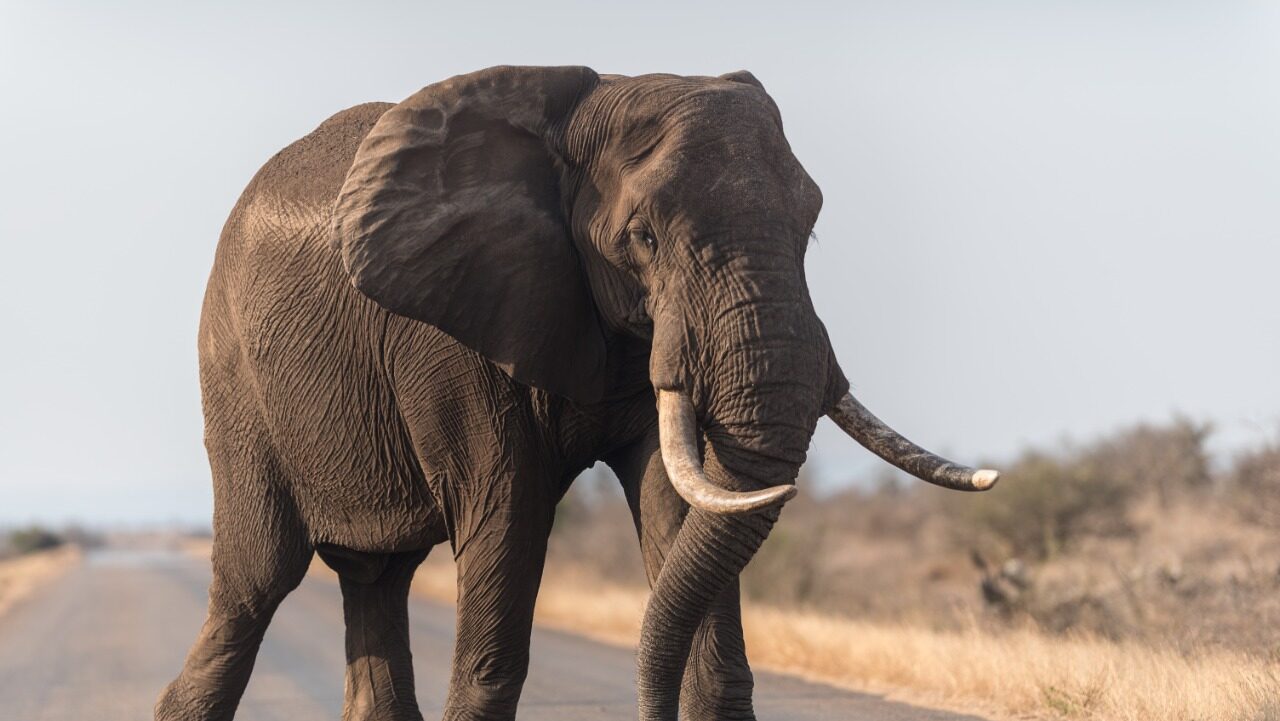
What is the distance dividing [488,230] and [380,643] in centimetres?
279

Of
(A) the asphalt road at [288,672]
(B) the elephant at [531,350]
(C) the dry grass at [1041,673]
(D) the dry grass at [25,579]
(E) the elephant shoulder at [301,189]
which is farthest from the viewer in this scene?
(D) the dry grass at [25,579]

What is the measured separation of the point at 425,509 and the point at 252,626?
1470 millimetres

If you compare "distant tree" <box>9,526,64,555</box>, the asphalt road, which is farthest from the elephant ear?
"distant tree" <box>9,526,64,555</box>

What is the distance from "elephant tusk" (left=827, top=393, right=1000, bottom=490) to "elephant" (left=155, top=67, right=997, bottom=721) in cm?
1

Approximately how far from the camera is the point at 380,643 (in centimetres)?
848

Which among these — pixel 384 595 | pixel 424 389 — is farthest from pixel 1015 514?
pixel 424 389

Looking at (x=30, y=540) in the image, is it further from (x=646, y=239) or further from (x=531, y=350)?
(x=646, y=239)

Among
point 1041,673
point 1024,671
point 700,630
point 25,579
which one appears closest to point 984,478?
point 700,630

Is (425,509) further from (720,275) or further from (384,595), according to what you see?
(720,275)

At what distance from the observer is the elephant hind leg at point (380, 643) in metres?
8.41

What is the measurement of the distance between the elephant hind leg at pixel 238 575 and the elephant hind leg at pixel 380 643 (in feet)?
1.25

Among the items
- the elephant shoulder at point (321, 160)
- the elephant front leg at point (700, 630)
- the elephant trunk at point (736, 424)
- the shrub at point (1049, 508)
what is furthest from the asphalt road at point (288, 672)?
the shrub at point (1049, 508)

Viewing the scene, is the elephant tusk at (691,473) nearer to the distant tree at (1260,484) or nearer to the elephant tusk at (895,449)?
the elephant tusk at (895,449)

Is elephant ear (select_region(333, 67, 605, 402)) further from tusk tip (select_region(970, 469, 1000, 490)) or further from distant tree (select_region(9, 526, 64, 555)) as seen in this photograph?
distant tree (select_region(9, 526, 64, 555))
